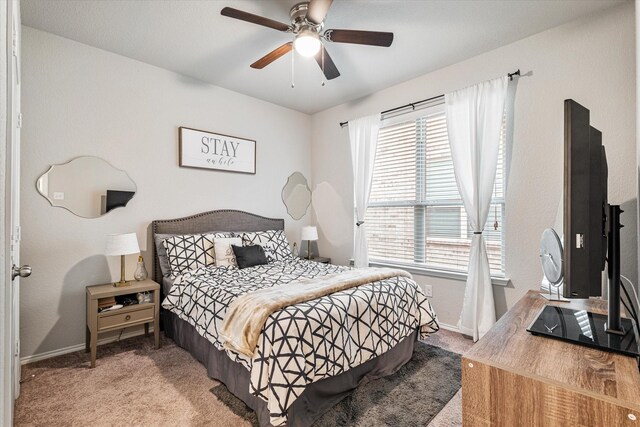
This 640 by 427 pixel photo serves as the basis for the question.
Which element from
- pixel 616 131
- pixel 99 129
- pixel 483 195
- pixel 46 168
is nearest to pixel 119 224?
pixel 46 168

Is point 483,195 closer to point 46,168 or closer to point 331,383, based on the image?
point 331,383

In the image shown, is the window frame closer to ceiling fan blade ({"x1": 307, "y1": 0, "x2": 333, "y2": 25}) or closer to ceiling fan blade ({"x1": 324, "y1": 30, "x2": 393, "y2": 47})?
ceiling fan blade ({"x1": 324, "y1": 30, "x2": 393, "y2": 47})

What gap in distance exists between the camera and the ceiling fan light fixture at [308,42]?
214 cm

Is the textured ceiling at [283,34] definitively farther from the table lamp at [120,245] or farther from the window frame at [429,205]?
the table lamp at [120,245]

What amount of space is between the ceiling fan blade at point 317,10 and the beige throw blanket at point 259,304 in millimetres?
1817

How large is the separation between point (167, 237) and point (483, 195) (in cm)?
312

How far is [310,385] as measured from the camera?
1794 mm

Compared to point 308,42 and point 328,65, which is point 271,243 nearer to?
point 328,65

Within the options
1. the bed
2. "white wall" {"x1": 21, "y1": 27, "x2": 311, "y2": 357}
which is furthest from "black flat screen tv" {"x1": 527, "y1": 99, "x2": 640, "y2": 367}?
"white wall" {"x1": 21, "y1": 27, "x2": 311, "y2": 357}

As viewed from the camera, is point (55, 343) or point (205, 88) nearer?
point (55, 343)

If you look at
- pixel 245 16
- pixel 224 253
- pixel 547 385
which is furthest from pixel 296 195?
pixel 547 385

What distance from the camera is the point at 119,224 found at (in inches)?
118

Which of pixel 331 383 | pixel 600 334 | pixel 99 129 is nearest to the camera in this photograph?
pixel 600 334

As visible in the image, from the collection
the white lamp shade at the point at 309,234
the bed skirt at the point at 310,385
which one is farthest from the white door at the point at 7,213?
the white lamp shade at the point at 309,234
